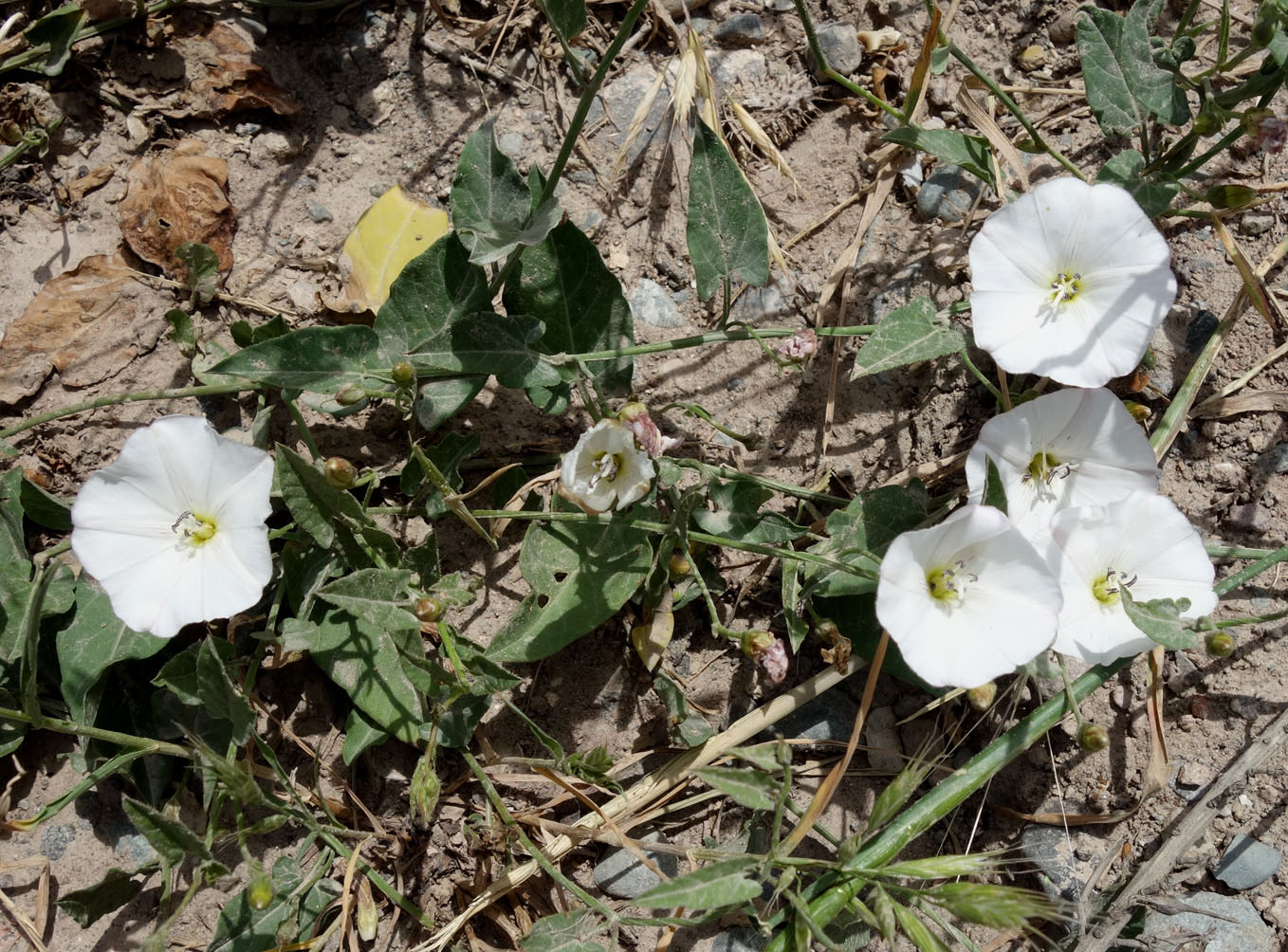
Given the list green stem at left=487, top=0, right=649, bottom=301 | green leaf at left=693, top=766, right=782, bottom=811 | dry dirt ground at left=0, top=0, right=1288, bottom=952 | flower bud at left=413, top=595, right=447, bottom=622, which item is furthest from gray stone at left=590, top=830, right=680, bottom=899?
green stem at left=487, top=0, right=649, bottom=301

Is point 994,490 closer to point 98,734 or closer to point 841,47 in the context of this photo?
point 841,47

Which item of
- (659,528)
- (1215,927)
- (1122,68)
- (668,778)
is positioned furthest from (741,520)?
(1215,927)

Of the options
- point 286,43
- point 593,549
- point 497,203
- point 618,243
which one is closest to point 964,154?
point 618,243

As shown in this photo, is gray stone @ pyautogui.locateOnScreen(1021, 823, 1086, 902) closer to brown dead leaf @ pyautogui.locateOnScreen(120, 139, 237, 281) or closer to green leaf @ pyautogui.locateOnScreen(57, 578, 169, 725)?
green leaf @ pyautogui.locateOnScreen(57, 578, 169, 725)

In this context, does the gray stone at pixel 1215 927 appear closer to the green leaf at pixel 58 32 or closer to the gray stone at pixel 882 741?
the gray stone at pixel 882 741

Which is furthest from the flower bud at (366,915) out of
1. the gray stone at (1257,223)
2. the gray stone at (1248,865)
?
the gray stone at (1257,223)
